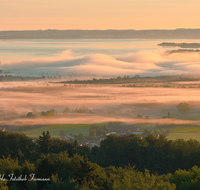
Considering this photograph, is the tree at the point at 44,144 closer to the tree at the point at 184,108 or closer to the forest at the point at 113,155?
the forest at the point at 113,155

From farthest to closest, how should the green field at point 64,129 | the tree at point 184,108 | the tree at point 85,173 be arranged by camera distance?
the tree at point 184,108, the green field at point 64,129, the tree at point 85,173

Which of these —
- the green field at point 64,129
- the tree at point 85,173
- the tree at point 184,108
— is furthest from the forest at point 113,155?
the tree at point 184,108

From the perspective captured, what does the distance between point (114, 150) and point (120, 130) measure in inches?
2277

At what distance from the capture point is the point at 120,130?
120 m

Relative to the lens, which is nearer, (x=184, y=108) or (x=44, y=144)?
(x=44, y=144)

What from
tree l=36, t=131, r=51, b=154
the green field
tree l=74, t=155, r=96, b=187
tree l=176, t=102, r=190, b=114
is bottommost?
the green field

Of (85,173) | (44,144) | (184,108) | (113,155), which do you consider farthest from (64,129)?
(85,173)

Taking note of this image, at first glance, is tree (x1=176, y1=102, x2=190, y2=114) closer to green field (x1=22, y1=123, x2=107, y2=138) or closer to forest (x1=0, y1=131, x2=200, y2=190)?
green field (x1=22, y1=123, x2=107, y2=138)

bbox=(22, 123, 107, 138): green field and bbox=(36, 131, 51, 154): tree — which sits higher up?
bbox=(36, 131, 51, 154): tree

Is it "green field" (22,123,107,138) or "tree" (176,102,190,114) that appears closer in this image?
"green field" (22,123,107,138)

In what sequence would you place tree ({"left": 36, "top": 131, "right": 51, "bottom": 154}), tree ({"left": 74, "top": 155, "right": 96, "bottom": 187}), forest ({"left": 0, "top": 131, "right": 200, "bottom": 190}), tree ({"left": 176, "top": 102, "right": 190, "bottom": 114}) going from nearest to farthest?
1. tree ({"left": 74, "top": 155, "right": 96, "bottom": 187})
2. forest ({"left": 0, "top": 131, "right": 200, "bottom": 190})
3. tree ({"left": 36, "top": 131, "right": 51, "bottom": 154})
4. tree ({"left": 176, "top": 102, "right": 190, "bottom": 114})

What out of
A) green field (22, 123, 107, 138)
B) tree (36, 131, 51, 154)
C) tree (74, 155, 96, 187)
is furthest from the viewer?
green field (22, 123, 107, 138)

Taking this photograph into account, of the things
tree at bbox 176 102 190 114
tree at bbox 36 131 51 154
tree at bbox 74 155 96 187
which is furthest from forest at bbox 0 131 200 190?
tree at bbox 176 102 190 114

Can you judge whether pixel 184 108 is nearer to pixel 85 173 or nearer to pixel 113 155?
pixel 113 155
